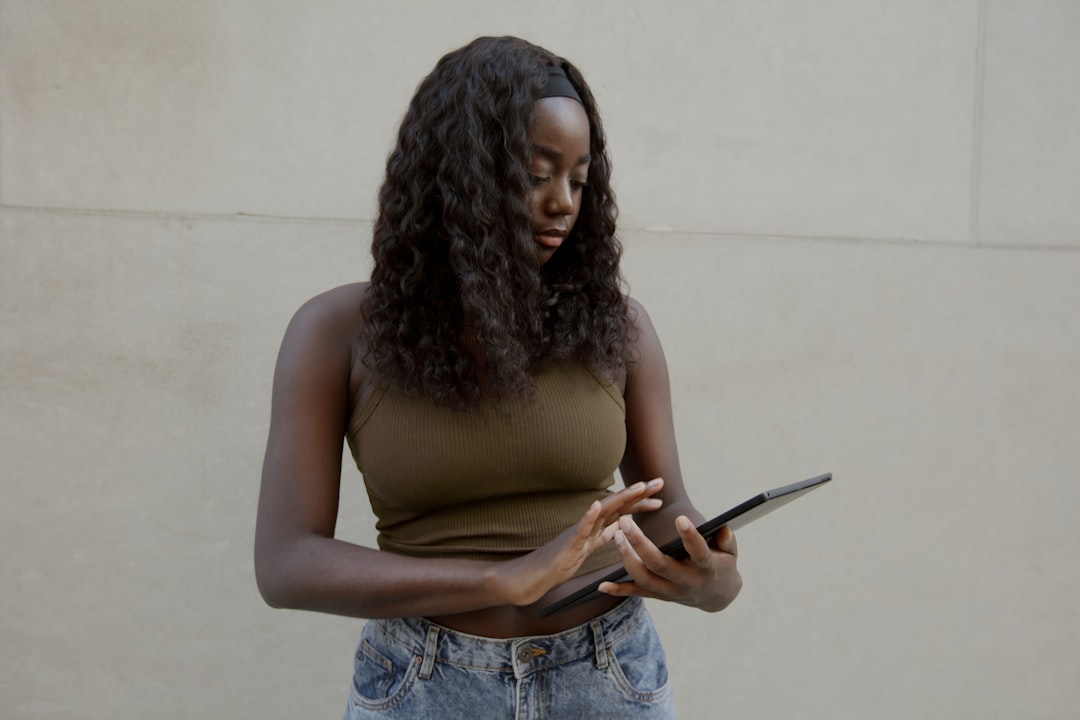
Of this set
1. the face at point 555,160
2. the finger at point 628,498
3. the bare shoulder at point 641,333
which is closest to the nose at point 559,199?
the face at point 555,160

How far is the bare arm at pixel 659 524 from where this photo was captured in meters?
1.36

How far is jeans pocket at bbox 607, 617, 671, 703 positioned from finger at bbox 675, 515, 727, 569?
0.22 meters

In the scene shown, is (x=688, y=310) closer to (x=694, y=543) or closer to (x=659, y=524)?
(x=659, y=524)

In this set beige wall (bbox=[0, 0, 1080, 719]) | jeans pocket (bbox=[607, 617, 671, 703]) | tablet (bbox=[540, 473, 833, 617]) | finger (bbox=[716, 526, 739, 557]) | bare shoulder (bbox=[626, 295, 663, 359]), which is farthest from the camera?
beige wall (bbox=[0, 0, 1080, 719])

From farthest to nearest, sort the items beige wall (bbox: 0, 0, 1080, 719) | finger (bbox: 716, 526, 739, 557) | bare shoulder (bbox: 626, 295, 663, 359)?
1. beige wall (bbox: 0, 0, 1080, 719)
2. bare shoulder (bbox: 626, 295, 663, 359)
3. finger (bbox: 716, 526, 739, 557)

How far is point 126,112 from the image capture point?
2369 mm

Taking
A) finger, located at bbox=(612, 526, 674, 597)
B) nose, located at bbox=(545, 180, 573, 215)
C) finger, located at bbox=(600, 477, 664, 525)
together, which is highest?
nose, located at bbox=(545, 180, 573, 215)

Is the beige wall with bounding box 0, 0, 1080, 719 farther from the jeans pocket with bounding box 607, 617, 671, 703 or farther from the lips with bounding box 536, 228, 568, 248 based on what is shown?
the jeans pocket with bounding box 607, 617, 671, 703

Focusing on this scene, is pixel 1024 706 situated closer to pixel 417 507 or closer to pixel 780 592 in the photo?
pixel 780 592

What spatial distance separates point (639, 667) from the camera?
154 centimetres

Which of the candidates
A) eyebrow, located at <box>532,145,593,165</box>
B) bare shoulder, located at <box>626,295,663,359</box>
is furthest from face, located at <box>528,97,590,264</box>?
bare shoulder, located at <box>626,295,663,359</box>

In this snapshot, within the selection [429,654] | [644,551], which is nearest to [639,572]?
[644,551]

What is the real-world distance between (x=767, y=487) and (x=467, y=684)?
168 centimetres

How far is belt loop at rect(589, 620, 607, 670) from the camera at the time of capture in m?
1.50
